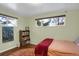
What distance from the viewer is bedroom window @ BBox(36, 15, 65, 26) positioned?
1.05 m

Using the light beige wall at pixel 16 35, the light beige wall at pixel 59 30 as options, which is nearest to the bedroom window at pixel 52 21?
the light beige wall at pixel 59 30

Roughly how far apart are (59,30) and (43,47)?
0.27 metres

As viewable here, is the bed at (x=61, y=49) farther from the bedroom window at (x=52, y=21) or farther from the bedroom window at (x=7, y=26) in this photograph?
the bedroom window at (x=7, y=26)

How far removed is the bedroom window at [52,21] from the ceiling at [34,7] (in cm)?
9

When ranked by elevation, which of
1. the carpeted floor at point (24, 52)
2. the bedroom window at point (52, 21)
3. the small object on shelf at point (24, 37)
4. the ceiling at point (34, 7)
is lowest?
the carpeted floor at point (24, 52)

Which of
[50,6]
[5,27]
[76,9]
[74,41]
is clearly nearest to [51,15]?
[50,6]

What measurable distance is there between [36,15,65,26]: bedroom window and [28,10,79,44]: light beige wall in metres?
0.04

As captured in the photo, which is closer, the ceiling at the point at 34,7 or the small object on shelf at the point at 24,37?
the ceiling at the point at 34,7

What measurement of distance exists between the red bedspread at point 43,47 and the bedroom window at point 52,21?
19cm

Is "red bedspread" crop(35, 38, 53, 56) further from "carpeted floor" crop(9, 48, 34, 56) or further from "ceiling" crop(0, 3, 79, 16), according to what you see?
"ceiling" crop(0, 3, 79, 16)

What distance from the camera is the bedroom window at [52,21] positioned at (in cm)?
105

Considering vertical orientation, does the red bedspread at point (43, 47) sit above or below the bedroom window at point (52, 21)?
below

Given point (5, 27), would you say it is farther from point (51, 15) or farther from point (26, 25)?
point (51, 15)

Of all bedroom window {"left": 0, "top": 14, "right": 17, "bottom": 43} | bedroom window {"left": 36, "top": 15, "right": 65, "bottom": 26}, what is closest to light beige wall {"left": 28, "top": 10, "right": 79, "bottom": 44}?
bedroom window {"left": 36, "top": 15, "right": 65, "bottom": 26}
